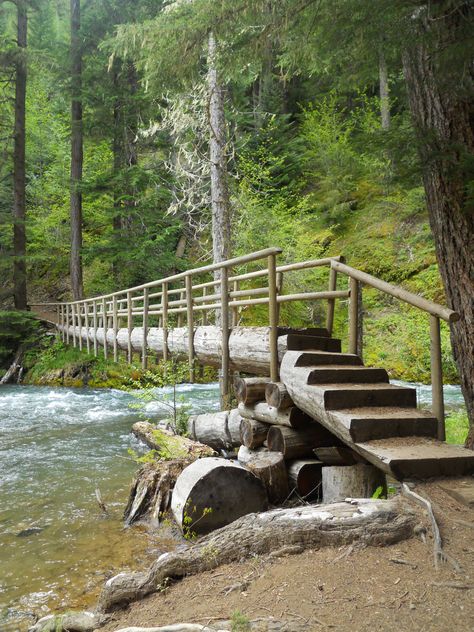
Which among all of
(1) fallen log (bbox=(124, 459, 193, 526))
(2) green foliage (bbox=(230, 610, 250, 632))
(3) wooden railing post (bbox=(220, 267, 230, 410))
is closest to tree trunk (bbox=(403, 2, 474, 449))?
(3) wooden railing post (bbox=(220, 267, 230, 410))

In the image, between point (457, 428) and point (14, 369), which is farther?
point (14, 369)

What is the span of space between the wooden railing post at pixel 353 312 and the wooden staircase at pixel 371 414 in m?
0.30

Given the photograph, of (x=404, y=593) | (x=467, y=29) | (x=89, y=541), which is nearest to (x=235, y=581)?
(x=404, y=593)

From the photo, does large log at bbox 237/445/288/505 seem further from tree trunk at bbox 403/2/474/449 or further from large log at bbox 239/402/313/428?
tree trunk at bbox 403/2/474/449

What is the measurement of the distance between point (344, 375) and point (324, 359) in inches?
16.1

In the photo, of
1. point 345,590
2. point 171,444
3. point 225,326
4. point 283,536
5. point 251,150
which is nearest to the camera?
point 345,590

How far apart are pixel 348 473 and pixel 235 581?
5.37 feet

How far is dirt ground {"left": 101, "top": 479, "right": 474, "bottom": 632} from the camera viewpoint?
2.14m

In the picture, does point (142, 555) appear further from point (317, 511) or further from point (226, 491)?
point (317, 511)

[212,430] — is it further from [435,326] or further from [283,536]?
[283,536]

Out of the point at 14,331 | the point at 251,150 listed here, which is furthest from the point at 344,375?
the point at 251,150

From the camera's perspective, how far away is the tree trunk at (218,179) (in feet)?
37.2

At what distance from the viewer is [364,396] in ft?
13.5

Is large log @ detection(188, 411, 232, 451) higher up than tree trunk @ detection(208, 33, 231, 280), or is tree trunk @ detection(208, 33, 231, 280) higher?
tree trunk @ detection(208, 33, 231, 280)
